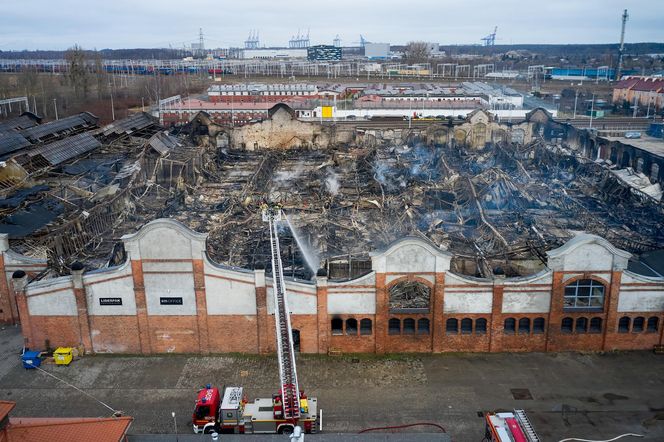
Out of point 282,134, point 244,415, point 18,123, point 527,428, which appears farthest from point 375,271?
point 18,123

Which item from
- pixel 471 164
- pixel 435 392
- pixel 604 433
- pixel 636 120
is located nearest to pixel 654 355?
pixel 604 433

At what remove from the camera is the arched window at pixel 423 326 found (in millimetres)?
24500

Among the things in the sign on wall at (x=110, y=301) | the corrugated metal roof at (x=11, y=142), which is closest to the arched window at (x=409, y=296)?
the sign on wall at (x=110, y=301)

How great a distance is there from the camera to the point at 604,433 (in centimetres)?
2003

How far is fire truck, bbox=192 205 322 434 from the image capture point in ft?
62.4

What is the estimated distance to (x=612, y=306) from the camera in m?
24.0

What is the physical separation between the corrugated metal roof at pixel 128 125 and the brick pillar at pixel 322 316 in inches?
1759

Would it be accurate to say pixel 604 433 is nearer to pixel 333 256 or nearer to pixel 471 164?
pixel 333 256

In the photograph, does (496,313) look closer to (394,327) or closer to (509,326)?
(509,326)

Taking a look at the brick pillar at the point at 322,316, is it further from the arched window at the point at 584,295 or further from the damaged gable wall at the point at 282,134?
the damaged gable wall at the point at 282,134

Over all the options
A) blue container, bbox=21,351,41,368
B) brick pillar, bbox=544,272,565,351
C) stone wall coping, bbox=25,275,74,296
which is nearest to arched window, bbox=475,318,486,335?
brick pillar, bbox=544,272,565,351

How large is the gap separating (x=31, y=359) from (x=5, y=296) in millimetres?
5249

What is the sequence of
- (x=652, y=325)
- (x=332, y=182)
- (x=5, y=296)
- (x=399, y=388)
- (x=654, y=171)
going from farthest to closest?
(x=654, y=171), (x=332, y=182), (x=5, y=296), (x=652, y=325), (x=399, y=388)

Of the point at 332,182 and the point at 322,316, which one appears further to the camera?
the point at 332,182
